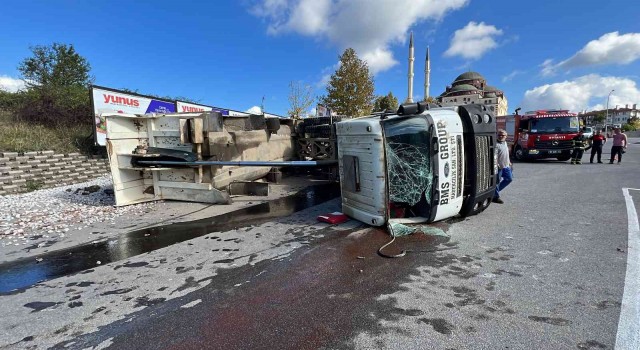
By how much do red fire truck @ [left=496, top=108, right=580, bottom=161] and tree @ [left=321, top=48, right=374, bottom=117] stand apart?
15.9m

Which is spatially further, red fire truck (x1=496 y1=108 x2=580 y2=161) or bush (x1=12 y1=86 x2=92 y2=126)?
red fire truck (x1=496 y1=108 x2=580 y2=161)

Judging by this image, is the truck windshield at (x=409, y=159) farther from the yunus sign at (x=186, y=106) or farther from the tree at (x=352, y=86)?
the tree at (x=352, y=86)

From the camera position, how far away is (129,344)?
7.16 feet

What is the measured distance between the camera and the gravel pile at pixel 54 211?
16.2ft

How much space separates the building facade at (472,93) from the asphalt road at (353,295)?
75.8 m

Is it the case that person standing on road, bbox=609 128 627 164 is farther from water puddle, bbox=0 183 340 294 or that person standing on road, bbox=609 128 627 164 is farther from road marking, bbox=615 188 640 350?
water puddle, bbox=0 183 340 294

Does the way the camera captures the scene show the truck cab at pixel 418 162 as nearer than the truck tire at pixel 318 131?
Yes

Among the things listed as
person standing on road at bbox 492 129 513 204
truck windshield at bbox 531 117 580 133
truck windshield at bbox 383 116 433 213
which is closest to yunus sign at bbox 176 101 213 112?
truck windshield at bbox 383 116 433 213

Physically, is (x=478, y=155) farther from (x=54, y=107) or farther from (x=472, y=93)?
(x=472, y=93)

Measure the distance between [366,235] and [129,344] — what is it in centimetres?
290

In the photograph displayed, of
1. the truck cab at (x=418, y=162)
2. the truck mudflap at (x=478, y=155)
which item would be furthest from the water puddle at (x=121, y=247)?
the truck mudflap at (x=478, y=155)

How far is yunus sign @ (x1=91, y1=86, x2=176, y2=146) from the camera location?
9.34 m

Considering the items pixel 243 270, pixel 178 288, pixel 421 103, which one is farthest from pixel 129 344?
pixel 421 103

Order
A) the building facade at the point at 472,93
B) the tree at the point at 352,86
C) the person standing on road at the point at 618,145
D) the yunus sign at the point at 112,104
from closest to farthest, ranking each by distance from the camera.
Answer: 1. the yunus sign at the point at 112,104
2. the person standing on road at the point at 618,145
3. the tree at the point at 352,86
4. the building facade at the point at 472,93
